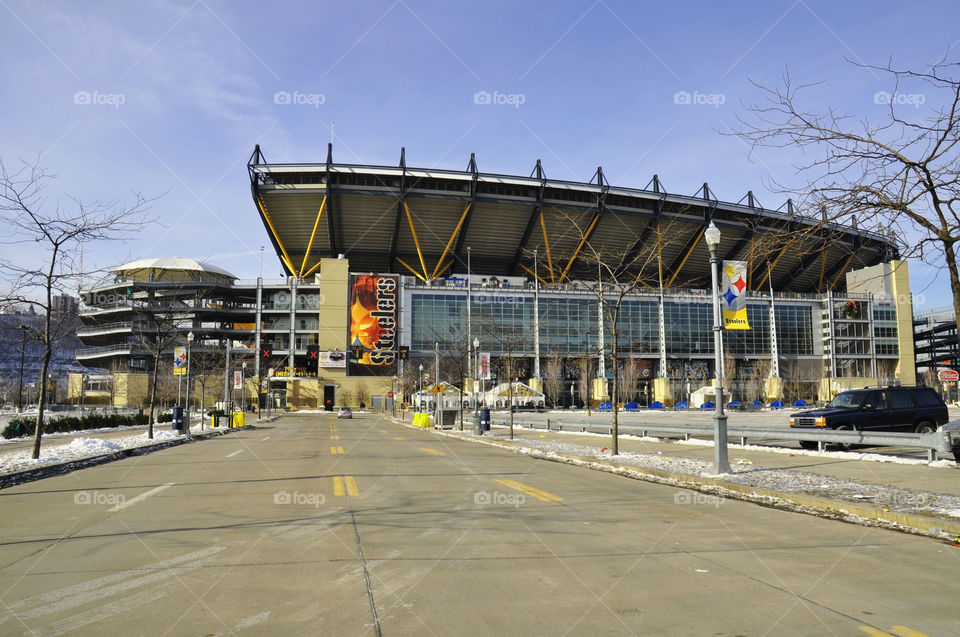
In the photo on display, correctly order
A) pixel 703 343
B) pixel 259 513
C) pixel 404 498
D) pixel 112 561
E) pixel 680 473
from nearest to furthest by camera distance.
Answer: pixel 112 561 < pixel 259 513 < pixel 404 498 < pixel 680 473 < pixel 703 343

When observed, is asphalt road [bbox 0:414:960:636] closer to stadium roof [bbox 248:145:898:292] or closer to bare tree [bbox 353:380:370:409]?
stadium roof [bbox 248:145:898:292]

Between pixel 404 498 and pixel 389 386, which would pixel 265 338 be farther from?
pixel 404 498

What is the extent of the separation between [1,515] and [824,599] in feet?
35.7

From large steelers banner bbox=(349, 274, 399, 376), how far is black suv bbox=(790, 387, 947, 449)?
83525 millimetres

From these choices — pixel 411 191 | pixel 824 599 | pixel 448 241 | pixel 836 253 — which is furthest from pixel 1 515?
pixel 836 253

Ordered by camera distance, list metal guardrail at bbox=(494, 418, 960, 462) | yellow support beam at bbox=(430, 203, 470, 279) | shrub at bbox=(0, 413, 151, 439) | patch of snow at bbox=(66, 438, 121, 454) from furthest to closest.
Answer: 1. yellow support beam at bbox=(430, 203, 470, 279)
2. shrub at bbox=(0, 413, 151, 439)
3. patch of snow at bbox=(66, 438, 121, 454)
4. metal guardrail at bbox=(494, 418, 960, 462)

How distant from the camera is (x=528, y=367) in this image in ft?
330

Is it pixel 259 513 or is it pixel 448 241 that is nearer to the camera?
pixel 259 513

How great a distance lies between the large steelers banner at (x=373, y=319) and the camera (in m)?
101

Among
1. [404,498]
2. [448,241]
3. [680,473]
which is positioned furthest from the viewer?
[448,241]

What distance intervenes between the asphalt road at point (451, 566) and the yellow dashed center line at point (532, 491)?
0.46ft

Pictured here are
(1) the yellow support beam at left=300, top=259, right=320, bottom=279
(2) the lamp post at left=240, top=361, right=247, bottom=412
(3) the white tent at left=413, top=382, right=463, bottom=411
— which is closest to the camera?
(3) the white tent at left=413, top=382, right=463, bottom=411

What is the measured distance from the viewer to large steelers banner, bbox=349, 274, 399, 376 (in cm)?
10075

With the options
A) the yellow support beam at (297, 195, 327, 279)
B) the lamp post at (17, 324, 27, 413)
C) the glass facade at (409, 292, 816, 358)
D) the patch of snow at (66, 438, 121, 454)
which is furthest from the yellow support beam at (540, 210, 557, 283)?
the patch of snow at (66, 438, 121, 454)
